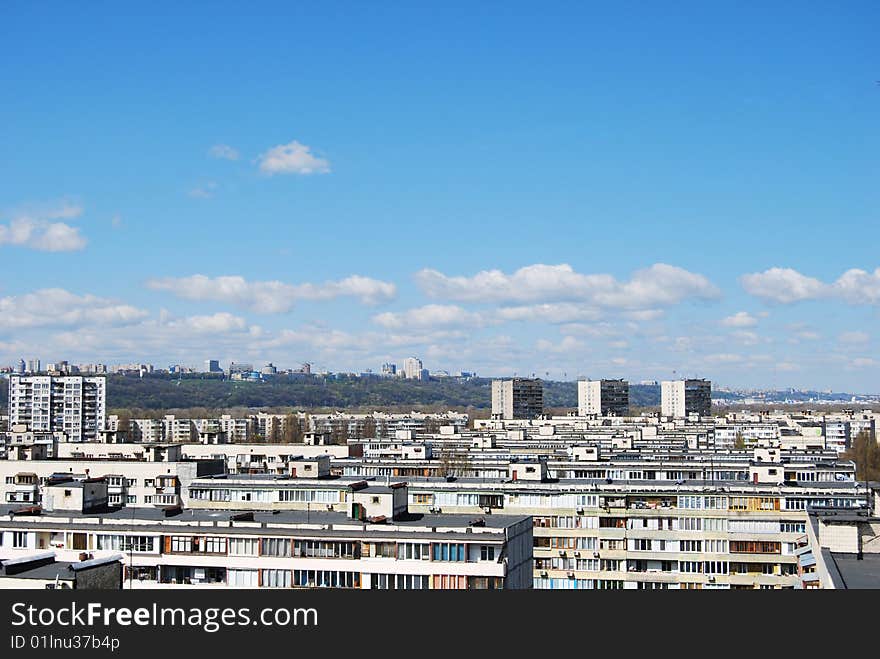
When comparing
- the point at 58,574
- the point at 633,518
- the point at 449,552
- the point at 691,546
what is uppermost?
the point at 58,574

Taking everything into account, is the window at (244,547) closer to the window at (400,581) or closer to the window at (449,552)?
the window at (400,581)

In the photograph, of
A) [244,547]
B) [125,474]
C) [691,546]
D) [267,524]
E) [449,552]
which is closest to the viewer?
[449,552]

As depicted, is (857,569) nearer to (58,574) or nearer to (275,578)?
(275,578)

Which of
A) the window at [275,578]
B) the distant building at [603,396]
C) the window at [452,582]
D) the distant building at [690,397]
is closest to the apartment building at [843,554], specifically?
the window at [452,582]

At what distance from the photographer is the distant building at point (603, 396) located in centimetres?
18075

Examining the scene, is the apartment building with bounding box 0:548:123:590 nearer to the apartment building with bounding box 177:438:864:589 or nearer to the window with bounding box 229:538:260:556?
the window with bounding box 229:538:260:556

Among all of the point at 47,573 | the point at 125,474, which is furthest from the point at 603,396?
the point at 47,573

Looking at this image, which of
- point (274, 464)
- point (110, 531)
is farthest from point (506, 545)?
point (274, 464)

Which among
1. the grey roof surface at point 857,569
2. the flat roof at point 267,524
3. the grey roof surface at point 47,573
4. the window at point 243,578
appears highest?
the grey roof surface at point 47,573

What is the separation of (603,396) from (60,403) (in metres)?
86.2

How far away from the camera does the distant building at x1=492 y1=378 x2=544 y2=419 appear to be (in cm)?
17600

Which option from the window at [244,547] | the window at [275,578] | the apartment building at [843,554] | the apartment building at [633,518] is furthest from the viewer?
the apartment building at [633,518]

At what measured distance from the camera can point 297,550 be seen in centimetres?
2500

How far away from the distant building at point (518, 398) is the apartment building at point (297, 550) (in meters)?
149
